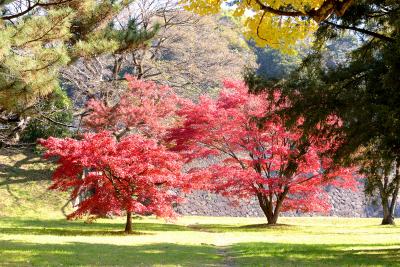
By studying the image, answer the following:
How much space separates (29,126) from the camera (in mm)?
24703

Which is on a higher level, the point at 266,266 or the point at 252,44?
the point at 252,44

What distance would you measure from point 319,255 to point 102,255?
377 centimetres

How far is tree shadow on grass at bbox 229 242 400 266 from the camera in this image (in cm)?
785

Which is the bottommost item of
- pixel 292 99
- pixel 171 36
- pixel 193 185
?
pixel 193 185

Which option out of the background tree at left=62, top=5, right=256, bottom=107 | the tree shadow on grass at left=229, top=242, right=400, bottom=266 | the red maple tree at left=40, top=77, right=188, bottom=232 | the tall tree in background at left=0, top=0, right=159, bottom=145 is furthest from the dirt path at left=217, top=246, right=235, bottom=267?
the background tree at left=62, top=5, right=256, bottom=107

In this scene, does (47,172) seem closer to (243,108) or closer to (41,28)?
(243,108)

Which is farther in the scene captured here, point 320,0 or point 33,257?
point 33,257

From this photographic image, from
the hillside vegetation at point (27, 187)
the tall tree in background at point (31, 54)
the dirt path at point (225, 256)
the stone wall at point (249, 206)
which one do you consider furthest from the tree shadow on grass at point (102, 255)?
the stone wall at point (249, 206)

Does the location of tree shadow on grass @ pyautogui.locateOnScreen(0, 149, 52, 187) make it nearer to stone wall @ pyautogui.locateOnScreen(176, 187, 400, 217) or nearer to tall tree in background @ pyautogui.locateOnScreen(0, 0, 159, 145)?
stone wall @ pyautogui.locateOnScreen(176, 187, 400, 217)

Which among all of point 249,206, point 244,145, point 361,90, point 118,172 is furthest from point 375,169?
point 249,206

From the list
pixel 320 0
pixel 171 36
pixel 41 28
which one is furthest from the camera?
pixel 171 36

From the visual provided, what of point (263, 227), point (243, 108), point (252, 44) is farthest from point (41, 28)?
point (252, 44)

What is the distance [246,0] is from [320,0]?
0.68 meters

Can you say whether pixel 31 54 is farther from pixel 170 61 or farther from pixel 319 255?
pixel 170 61
